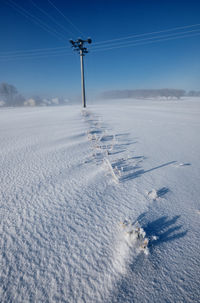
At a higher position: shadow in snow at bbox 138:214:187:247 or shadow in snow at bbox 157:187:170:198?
shadow in snow at bbox 157:187:170:198

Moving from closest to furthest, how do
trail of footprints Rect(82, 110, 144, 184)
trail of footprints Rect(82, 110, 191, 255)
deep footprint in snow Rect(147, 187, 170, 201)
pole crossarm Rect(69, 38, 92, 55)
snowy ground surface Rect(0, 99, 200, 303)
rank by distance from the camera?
snowy ground surface Rect(0, 99, 200, 303) → trail of footprints Rect(82, 110, 191, 255) → deep footprint in snow Rect(147, 187, 170, 201) → trail of footprints Rect(82, 110, 144, 184) → pole crossarm Rect(69, 38, 92, 55)

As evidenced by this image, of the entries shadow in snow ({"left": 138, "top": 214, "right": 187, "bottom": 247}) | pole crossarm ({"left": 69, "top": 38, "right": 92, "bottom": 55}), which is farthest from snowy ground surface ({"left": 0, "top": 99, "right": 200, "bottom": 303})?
pole crossarm ({"left": 69, "top": 38, "right": 92, "bottom": 55})

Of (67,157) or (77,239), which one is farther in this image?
(67,157)

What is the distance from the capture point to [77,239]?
2.56 ft

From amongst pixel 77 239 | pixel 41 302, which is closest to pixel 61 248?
pixel 77 239

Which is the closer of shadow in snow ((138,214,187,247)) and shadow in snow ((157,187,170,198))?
shadow in snow ((138,214,187,247))

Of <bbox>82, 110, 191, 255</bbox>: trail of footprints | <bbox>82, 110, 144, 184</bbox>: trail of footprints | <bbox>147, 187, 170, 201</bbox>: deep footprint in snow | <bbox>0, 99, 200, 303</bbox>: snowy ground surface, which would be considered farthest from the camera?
<bbox>82, 110, 144, 184</bbox>: trail of footprints

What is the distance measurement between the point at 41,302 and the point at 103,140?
2.21 meters

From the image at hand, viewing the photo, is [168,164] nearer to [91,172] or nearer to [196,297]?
[91,172]

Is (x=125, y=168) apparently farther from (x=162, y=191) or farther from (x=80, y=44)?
(x=80, y=44)

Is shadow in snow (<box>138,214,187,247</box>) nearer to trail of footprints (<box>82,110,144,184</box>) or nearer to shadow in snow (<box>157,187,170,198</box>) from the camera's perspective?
shadow in snow (<box>157,187,170,198</box>)

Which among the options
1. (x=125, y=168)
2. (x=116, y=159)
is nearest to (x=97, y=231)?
(x=125, y=168)

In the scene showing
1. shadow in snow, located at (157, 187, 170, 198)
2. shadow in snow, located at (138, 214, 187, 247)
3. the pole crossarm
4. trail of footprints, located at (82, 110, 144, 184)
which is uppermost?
the pole crossarm

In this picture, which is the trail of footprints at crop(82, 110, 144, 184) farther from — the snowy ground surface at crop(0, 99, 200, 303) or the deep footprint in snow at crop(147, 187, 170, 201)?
the deep footprint in snow at crop(147, 187, 170, 201)
